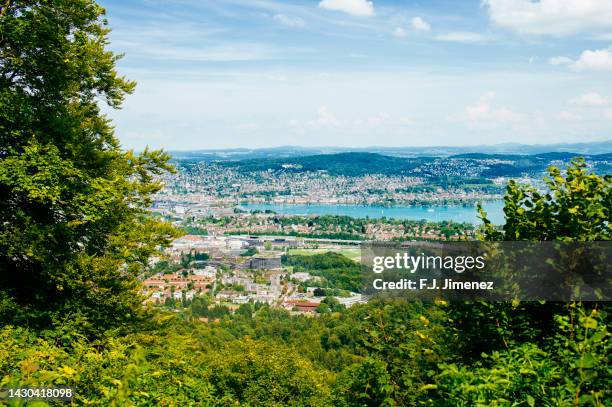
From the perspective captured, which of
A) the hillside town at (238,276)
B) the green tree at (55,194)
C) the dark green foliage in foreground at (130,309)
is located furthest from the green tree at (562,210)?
the hillside town at (238,276)

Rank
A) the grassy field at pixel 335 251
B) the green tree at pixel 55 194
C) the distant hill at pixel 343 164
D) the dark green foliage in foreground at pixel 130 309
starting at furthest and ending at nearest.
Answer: the distant hill at pixel 343 164
the grassy field at pixel 335 251
the green tree at pixel 55 194
the dark green foliage in foreground at pixel 130 309

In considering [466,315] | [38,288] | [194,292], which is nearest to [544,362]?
[466,315]

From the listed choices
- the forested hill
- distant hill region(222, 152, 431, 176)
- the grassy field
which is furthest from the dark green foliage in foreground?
distant hill region(222, 152, 431, 176)

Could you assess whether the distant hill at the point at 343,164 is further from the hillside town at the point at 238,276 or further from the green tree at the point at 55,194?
the green tree at the point at 55,194

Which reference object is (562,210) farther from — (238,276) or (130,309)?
(238,276)

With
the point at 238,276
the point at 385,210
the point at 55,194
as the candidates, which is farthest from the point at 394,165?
the point at 55,194

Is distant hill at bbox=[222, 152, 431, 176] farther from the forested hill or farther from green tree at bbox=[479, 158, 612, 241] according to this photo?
green tree at bbox=[479, 158, 612, 241]

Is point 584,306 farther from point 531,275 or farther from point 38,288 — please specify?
point 38,288
